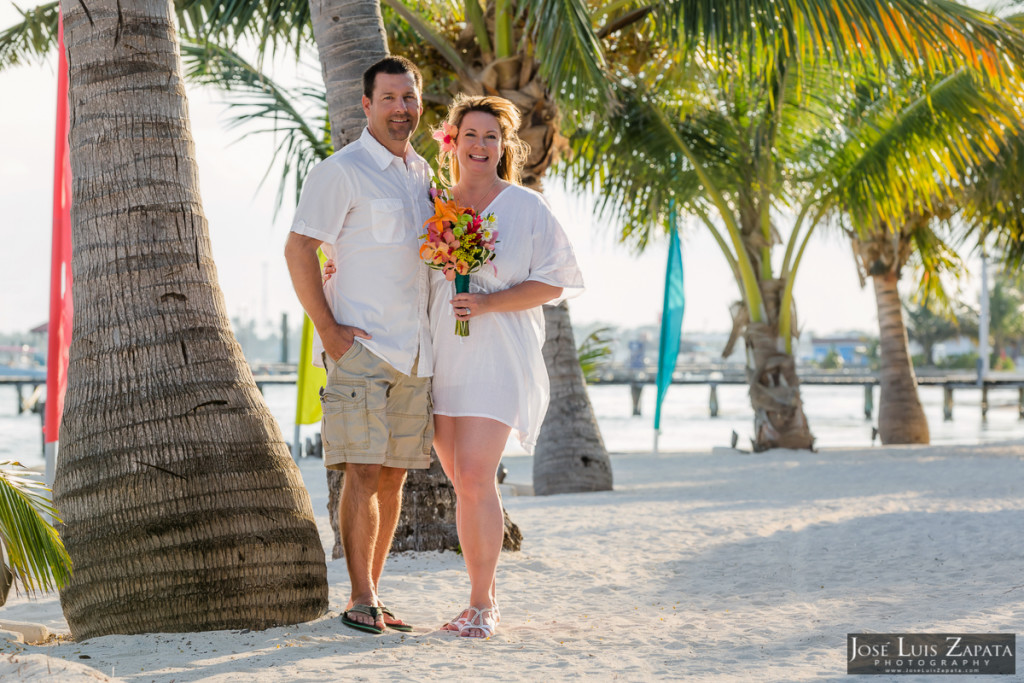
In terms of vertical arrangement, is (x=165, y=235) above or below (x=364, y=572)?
above

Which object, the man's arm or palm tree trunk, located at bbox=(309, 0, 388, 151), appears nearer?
the man's arm

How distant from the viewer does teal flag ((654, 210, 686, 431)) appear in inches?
440

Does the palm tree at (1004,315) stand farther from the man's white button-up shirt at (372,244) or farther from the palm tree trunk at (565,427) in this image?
the man's white button-up shirt at (372,244)

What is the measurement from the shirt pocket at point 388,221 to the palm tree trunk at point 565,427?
16.8 ft

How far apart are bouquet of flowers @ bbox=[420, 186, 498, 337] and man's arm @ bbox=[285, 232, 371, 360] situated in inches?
14.8

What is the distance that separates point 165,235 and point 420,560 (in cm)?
218

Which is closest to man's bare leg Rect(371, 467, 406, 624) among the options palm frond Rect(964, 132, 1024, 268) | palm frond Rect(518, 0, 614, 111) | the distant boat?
palm frond Rect(518, 0, 614, 111)

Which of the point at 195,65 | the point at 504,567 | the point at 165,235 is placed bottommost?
the point at 504,567

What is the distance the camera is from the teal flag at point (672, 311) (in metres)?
11.2

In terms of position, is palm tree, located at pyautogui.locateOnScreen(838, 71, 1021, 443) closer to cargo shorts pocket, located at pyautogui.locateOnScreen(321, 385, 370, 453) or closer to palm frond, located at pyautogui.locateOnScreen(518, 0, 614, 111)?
palm frond, located at pyautogui.locateOnScreen(518, 0, 614, 111)

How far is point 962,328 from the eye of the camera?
63281 millimetres

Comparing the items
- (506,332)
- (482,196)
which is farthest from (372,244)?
(506,332)

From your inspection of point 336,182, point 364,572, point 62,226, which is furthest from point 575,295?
point 62,226

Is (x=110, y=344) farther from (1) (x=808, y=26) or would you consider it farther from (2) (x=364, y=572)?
(1) (x=808, y=26)
